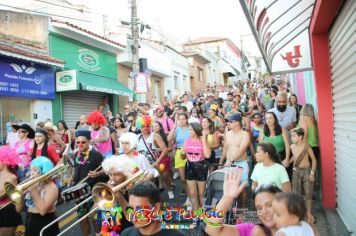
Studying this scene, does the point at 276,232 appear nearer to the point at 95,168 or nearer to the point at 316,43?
the point at 95,168

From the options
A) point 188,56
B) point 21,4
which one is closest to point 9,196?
point 21,4

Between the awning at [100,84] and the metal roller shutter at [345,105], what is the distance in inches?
439

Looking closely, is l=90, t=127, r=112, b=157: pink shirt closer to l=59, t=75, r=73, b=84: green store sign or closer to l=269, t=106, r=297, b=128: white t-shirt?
l=269, t=106, r=297, b=128: white t-shirt

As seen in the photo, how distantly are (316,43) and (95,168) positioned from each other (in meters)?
3.99

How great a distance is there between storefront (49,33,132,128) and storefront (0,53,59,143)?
24.5 inches

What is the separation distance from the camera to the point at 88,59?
53.7ft

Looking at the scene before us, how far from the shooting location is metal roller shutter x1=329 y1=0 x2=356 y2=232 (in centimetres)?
427

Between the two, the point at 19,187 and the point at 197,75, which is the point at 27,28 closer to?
the point at 19,187

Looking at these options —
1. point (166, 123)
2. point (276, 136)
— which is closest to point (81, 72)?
point (166, 123)

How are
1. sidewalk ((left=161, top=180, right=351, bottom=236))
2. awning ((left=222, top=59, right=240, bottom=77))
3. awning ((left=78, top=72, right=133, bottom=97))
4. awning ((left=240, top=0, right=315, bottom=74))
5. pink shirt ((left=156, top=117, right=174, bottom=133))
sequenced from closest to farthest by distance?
1. awning ((left=240, top=0, right=315, bottom=74))
2. sidewalk ((left=161, top=180, right=351, bottom=236))
3. pink shirt ((left=156, top=117, right=174, bottom=133))
4. awning ((left=78, top=72, right=133, bottom=97))
5. awning ((left=222, top=59, right=240, bottom=77))

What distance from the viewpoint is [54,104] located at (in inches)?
561

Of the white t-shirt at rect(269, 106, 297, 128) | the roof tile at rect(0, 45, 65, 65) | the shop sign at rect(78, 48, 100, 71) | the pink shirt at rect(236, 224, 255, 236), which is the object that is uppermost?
the shop sign at rect(78, 48, 100, 71)
